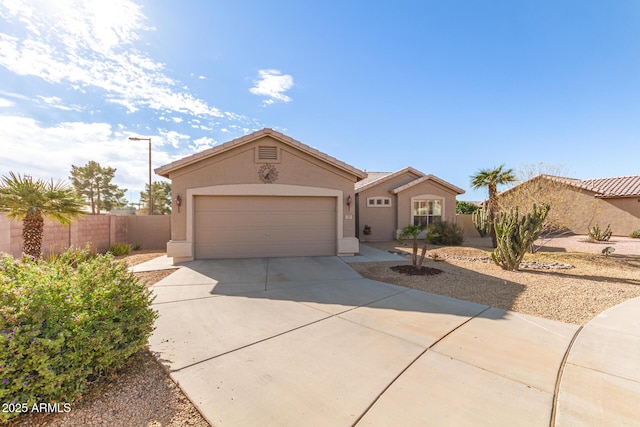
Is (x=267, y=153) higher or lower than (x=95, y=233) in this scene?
higher

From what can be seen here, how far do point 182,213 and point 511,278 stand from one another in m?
11.0

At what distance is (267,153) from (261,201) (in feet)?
6.21

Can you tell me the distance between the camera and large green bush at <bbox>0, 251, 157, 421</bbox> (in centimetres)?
218

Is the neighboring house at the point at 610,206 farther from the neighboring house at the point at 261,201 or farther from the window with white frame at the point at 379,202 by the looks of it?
the neighboring house at the point at 261,201

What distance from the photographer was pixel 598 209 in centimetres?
1900

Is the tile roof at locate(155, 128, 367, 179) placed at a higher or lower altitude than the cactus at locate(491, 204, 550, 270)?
higher

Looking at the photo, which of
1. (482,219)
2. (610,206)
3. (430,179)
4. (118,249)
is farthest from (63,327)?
(610,206)

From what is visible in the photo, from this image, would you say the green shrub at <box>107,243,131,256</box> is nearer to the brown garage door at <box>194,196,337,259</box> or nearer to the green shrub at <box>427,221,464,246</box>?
the brown garage door at <box>194,196,337,259</box>

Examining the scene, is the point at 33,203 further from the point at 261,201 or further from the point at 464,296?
the point at 464,296

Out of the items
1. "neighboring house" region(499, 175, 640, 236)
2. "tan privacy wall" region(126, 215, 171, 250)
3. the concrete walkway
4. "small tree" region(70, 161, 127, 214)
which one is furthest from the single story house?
"small tree" region(70, 161, 127, 214)

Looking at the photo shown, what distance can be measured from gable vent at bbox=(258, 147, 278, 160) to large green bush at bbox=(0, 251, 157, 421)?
7337mm

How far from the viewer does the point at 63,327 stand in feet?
8.11

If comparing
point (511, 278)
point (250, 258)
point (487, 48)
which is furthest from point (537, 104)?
point (250, 258)

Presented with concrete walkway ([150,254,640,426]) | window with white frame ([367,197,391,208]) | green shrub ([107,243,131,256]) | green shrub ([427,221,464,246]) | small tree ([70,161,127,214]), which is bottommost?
concrete walkway ([150,254,640,426])
